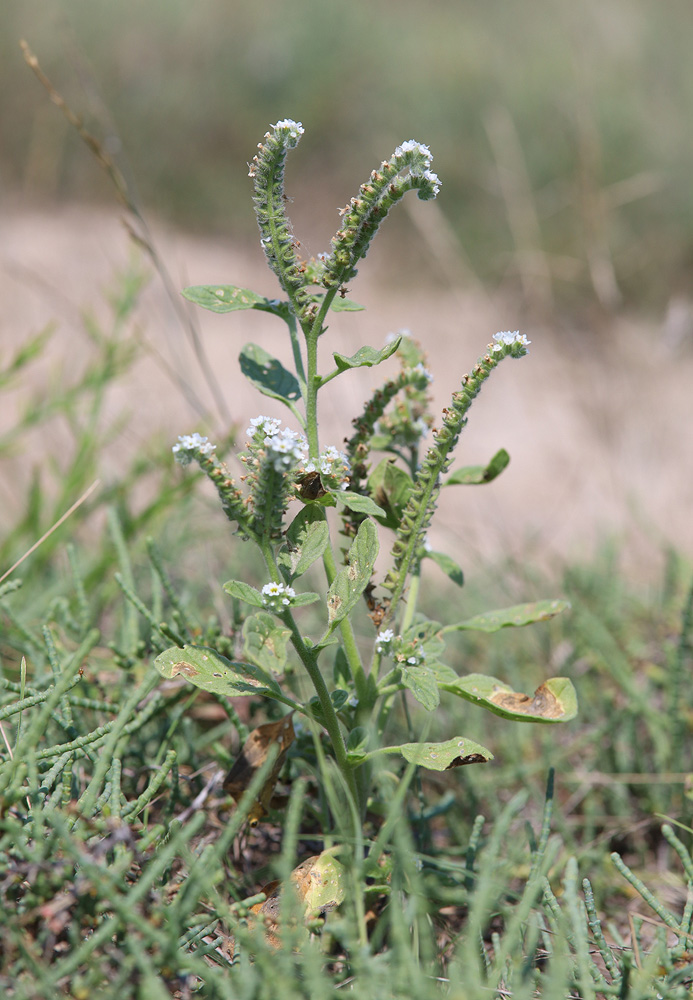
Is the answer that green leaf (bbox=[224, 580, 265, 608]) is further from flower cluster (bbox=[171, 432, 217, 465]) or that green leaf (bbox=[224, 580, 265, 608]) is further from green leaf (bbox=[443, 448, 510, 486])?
green leaf (bbox=[443, 448, 510, 486])

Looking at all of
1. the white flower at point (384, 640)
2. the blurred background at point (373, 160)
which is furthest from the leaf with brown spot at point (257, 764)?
the blurred background at point (373, 160)

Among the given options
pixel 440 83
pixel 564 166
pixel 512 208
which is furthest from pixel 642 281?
pixel 440 83

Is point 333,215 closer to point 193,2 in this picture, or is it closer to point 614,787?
point 193,2

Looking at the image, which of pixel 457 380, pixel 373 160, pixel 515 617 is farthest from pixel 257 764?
pixel 373 160

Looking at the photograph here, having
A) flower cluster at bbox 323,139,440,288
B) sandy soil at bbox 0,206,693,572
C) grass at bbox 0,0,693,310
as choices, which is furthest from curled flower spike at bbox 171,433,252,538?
grass at bbox 0,0,693,310

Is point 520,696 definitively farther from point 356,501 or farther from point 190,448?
point 190,448

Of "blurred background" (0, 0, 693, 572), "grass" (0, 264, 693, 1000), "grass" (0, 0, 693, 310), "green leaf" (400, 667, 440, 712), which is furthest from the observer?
"grass" (0, 0, 693, 310)

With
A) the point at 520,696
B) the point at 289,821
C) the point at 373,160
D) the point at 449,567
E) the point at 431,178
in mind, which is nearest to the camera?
the point at 289,821
